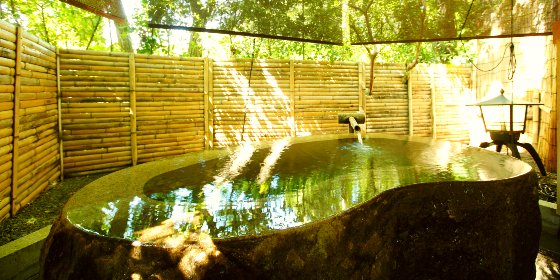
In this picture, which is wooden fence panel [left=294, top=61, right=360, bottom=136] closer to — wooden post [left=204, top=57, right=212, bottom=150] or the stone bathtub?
wooden post [left=204, top=57, right=212, bottom=150]

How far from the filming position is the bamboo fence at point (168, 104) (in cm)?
351

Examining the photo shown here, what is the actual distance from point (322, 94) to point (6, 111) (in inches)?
208

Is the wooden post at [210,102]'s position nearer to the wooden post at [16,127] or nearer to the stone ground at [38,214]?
the stone ground at [38,214]

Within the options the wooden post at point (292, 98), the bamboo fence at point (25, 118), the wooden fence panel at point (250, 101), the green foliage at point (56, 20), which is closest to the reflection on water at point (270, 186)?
the bamboo fence at point (25, 118)

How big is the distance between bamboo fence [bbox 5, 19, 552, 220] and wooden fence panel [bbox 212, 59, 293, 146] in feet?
0.07

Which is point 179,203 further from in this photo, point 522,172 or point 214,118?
point 214,118

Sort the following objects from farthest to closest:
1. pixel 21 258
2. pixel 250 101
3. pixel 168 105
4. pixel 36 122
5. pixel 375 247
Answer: pixel 250 101 → pixel 168 105 → pixel 36 122 → pixel 21 258 → pixel 375 247

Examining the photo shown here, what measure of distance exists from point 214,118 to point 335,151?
3.91m

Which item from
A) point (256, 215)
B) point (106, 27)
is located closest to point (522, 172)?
point (256, 215)

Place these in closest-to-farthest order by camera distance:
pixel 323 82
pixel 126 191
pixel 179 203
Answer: pixel 179 203
pixel 126 191
pixel 323 82

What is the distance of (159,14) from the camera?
3.62 metres

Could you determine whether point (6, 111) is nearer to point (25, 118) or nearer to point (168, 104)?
point (25, 118)

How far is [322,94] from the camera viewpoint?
6.86 m

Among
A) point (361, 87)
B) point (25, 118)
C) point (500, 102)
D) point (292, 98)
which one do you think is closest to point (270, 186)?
point (25, 118)
